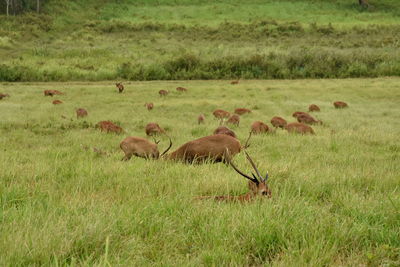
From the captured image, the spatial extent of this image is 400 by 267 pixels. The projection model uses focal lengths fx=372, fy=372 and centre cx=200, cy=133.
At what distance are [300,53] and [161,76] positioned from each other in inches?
387

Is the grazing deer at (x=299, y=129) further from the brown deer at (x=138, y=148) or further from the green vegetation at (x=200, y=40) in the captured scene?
the green vegetation at (x=200, y=40)

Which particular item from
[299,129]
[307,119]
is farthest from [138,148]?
[307,119]

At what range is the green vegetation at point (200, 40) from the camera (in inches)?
970

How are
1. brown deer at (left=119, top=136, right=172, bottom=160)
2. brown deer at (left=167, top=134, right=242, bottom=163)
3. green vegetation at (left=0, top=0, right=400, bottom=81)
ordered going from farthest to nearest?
green vegetation at (left=0, top=0, right=400, bottom=81) < brown deer at (left=119, top=136, right=172, bottom=160) < brown deer at (left=167, top=134, right=242, bottom=163)

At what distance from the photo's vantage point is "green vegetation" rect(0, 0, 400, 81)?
80.8ft

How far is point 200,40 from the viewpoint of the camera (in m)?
34.9

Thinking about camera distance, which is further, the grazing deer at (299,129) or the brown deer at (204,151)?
the grazing deer at (299,129)

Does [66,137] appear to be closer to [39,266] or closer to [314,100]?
[39,266]

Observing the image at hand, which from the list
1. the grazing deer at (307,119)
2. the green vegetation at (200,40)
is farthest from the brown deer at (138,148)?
the green vegetation at (200,40)

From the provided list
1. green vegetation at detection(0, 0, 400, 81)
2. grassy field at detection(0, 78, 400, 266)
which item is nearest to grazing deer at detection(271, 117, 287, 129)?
grassy field at detection(0, 78, 400, 266)

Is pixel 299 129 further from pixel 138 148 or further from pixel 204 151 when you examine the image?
pixel 138 148

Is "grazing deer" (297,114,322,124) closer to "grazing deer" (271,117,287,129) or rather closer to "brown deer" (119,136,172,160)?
"grazing deer" (271,117,287,129)

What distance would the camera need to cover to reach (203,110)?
1395 cm

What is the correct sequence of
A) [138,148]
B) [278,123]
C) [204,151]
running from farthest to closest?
[278,123], [138,148], [204,151]
